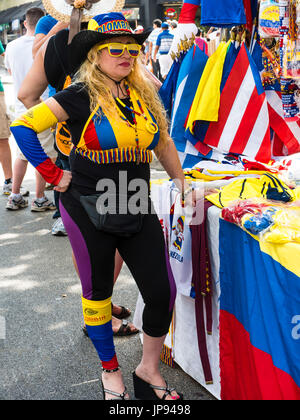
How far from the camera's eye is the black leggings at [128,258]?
2207 mm

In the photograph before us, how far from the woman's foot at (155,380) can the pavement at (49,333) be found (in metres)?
0.16

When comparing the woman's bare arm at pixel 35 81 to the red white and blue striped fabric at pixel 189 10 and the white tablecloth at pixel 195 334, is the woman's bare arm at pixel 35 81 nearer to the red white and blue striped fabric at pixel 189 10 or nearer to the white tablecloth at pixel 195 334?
the red white and blue striped fabric at pixel 189 10

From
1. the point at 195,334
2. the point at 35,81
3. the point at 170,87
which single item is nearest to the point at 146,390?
the point at 195,334

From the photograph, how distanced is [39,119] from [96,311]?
90 cm

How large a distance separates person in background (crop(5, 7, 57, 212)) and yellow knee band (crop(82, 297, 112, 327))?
3.33 meters

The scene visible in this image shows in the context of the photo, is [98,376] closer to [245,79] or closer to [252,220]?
[252,220]

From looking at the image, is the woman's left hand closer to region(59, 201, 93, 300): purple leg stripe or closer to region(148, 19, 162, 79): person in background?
region(59, 201, 93, 300): purple leg stripe

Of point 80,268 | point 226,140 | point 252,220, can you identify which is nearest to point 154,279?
point 80,268

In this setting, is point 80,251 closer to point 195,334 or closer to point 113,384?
point 113,384

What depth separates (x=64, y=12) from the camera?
9.30ft

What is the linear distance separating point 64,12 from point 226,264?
5.53 ft

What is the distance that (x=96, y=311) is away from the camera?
2.31m

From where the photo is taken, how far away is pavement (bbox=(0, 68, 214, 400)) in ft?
8.48

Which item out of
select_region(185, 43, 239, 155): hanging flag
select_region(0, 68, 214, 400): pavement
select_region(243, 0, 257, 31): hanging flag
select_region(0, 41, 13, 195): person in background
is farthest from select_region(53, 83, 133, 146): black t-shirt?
select_region(0, 41, 13, 195): person in background
